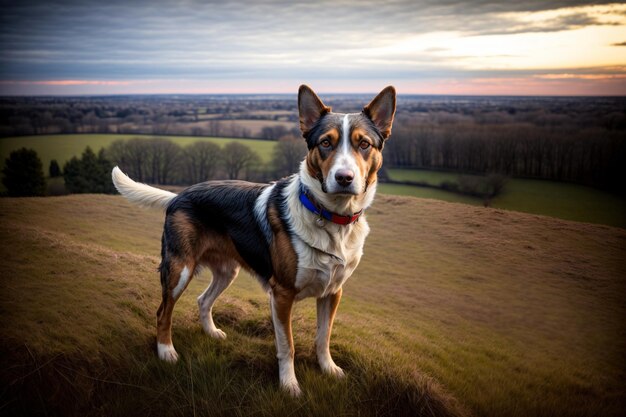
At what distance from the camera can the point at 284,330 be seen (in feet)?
15.2

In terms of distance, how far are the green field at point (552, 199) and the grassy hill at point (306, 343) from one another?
41 cm

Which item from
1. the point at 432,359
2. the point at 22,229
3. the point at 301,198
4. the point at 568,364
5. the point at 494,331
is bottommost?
the point at 494,331

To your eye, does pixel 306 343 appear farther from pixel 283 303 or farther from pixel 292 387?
pixel 283 303

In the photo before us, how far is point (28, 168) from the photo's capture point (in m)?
15.4

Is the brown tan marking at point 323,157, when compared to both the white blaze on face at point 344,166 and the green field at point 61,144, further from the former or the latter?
the green field at point 61,144

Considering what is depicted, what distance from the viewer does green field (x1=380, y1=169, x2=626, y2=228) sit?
9146 millimetres

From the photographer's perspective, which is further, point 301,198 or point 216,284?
point 216,284

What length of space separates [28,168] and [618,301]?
19.4m

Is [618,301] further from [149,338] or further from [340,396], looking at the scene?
[149,338]

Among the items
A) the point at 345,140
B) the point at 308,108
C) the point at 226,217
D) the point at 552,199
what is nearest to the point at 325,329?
the point at 226,217

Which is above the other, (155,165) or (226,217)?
(226,217)

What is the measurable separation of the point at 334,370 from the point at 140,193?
369 cm

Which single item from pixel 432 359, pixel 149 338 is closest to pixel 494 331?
pixel 432 359

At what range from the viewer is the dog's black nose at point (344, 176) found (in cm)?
371
